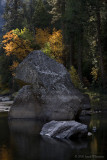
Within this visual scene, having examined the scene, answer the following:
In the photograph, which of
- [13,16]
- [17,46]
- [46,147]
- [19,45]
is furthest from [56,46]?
[46,147]

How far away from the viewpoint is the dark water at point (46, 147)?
9945mm

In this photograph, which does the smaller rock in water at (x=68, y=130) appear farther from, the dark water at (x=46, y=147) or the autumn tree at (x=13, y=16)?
the autumn tree at (x=13, y=16)

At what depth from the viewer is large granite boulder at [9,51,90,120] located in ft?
63.0

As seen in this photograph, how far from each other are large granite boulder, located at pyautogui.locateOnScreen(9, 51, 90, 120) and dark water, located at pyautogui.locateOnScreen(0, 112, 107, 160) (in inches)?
162

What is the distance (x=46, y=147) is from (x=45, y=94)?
828 centimetres

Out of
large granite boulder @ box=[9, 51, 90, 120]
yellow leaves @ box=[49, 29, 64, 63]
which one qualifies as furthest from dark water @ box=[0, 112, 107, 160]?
yellow leaves @ box=[49, 29, 64, 63]

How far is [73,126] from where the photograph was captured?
13.1 meters

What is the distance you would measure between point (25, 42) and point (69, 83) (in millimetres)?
20177

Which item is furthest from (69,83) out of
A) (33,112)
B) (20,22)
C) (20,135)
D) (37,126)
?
(20,22)

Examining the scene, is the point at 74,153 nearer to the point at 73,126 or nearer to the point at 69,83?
the point at 73,126

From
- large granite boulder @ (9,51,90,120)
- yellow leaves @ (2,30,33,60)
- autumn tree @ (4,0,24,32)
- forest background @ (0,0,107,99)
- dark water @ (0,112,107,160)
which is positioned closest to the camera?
dark water @ (0,112,107,160)

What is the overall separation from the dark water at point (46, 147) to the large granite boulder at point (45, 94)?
4.12m

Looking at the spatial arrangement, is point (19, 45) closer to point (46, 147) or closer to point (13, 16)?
point (13, 16)

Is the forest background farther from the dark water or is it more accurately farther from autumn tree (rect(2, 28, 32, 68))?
the dark water
